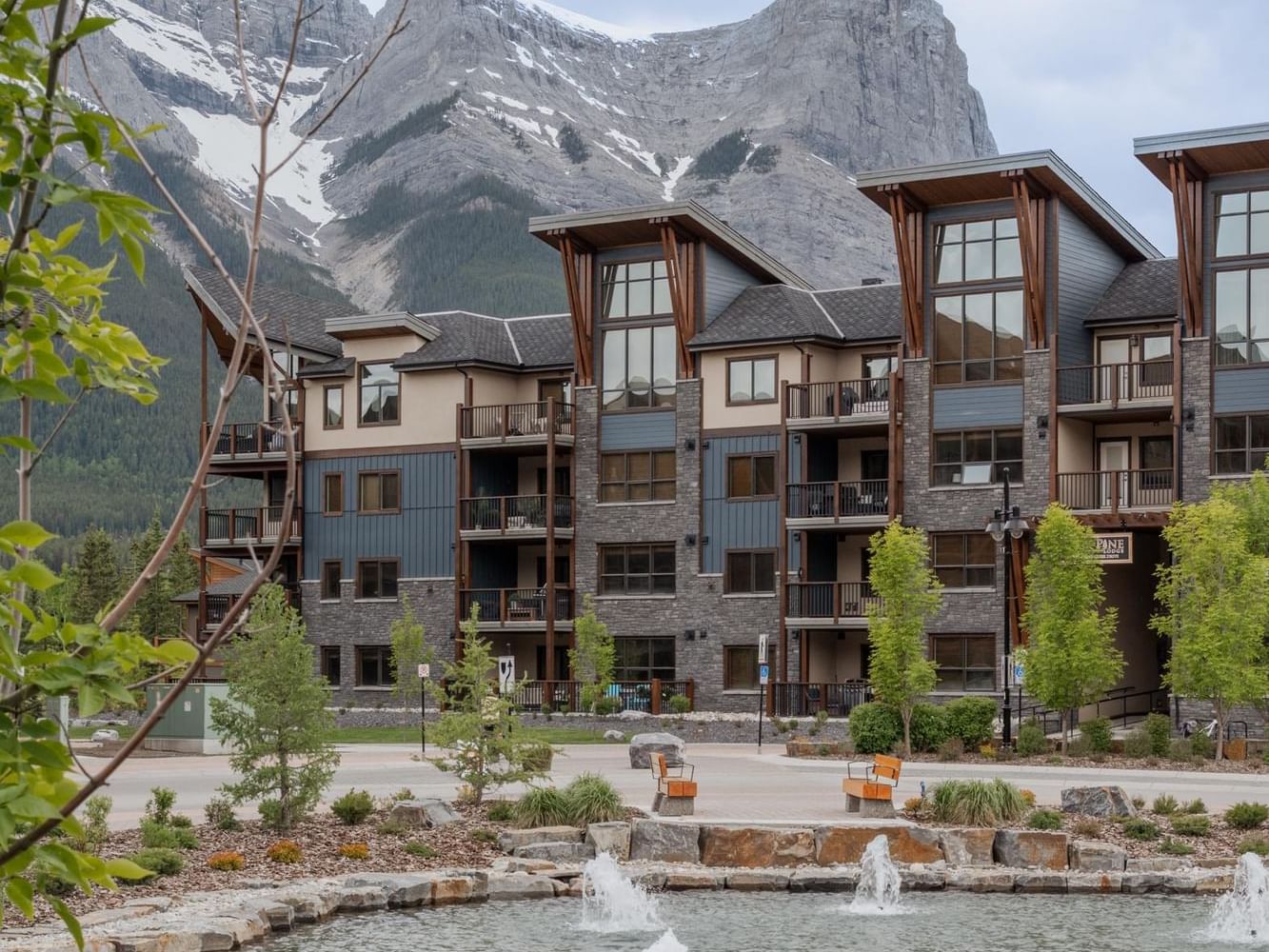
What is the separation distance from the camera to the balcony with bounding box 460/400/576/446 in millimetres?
54531

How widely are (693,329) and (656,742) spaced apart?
22.4 m

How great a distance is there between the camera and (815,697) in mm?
49094

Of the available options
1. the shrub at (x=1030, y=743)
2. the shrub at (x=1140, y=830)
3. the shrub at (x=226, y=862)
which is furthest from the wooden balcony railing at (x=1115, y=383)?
the shrub at (x=226, y=862)

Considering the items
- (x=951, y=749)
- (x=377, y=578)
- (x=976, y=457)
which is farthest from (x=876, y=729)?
(x=377, y=578)

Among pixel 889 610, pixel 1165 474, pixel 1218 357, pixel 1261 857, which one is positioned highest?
pixel 1218 357

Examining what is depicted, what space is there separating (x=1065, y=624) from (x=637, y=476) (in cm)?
1928

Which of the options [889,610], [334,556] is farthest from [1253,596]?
[334,556]

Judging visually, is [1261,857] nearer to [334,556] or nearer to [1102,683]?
[1102,683]

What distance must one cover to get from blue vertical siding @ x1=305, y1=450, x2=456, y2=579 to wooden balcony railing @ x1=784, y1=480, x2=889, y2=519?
1235cm

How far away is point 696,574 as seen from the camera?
53.0 metres

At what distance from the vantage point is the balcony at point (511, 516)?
54500 mm

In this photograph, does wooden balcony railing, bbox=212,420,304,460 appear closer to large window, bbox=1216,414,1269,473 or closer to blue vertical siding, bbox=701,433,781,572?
blue vertical siding, bbox=701,433,781,572

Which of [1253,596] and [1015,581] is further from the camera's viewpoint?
[1015,581]

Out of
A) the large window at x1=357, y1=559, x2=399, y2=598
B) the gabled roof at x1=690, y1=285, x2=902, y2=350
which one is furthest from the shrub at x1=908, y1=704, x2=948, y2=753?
the large window at x1=357, y1=559, x2=399, y2=598
